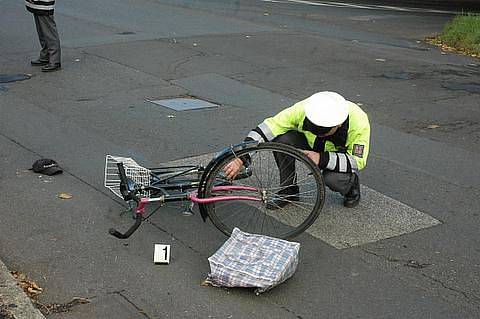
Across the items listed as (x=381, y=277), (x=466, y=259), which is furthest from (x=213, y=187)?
(x=466, y=259)

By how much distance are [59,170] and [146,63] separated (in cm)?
532

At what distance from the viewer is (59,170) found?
672cm

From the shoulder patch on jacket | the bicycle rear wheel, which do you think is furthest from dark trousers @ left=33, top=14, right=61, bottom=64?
the shoulder patch on jacket

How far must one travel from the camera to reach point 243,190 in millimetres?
5484

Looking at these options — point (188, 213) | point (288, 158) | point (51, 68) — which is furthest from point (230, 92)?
point (288, 158)

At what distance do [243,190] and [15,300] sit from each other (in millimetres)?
1780

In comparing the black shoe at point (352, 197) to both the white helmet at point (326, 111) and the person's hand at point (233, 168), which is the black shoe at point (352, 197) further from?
the person's hand at point (233, 168)

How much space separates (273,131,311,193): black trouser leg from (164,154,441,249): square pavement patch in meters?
0.42

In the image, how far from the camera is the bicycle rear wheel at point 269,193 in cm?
533

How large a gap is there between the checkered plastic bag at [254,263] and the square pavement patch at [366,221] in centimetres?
71

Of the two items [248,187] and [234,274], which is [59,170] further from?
[234,274]

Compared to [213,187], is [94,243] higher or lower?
lower

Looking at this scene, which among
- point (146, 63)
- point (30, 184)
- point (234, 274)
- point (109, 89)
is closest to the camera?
point (234, 274)

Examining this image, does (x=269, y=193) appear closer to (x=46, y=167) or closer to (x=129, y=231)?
(x=129, y=231)
